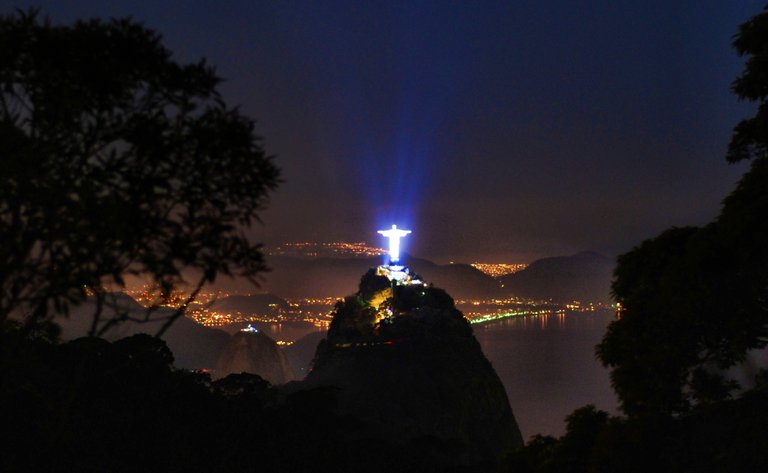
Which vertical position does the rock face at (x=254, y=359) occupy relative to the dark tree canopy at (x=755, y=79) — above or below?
below

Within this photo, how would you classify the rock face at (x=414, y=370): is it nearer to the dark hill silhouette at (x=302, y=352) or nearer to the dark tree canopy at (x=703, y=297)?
the dark tree canopy at (x=703, y=297)

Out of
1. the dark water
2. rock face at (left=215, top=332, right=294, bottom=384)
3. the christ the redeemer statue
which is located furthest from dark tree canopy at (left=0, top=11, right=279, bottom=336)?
rock face at (left=215, top=332, right=294, bottom=384)

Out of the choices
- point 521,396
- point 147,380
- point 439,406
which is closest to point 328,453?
point 147,380

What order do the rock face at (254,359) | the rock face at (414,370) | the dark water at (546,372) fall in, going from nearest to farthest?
the rock face at (414,370) → the rock face at (254,359) → the dark water at (546,372)

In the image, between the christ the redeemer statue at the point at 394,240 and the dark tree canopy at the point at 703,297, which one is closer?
the dark tree canopy at the point at 703,297

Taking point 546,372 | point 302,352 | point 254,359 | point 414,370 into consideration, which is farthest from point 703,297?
point 302,352

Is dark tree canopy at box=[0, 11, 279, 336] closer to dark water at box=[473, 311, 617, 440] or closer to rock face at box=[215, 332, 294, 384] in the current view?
dark water at box=[473, 311, 617, 440]

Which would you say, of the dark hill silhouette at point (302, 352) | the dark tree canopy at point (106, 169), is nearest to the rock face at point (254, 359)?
the dark hill silhouette at point (302, 352)

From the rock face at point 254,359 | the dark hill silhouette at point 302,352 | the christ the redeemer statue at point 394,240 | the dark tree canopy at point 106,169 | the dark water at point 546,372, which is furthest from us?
the dark hill silhouette at point 302,352
